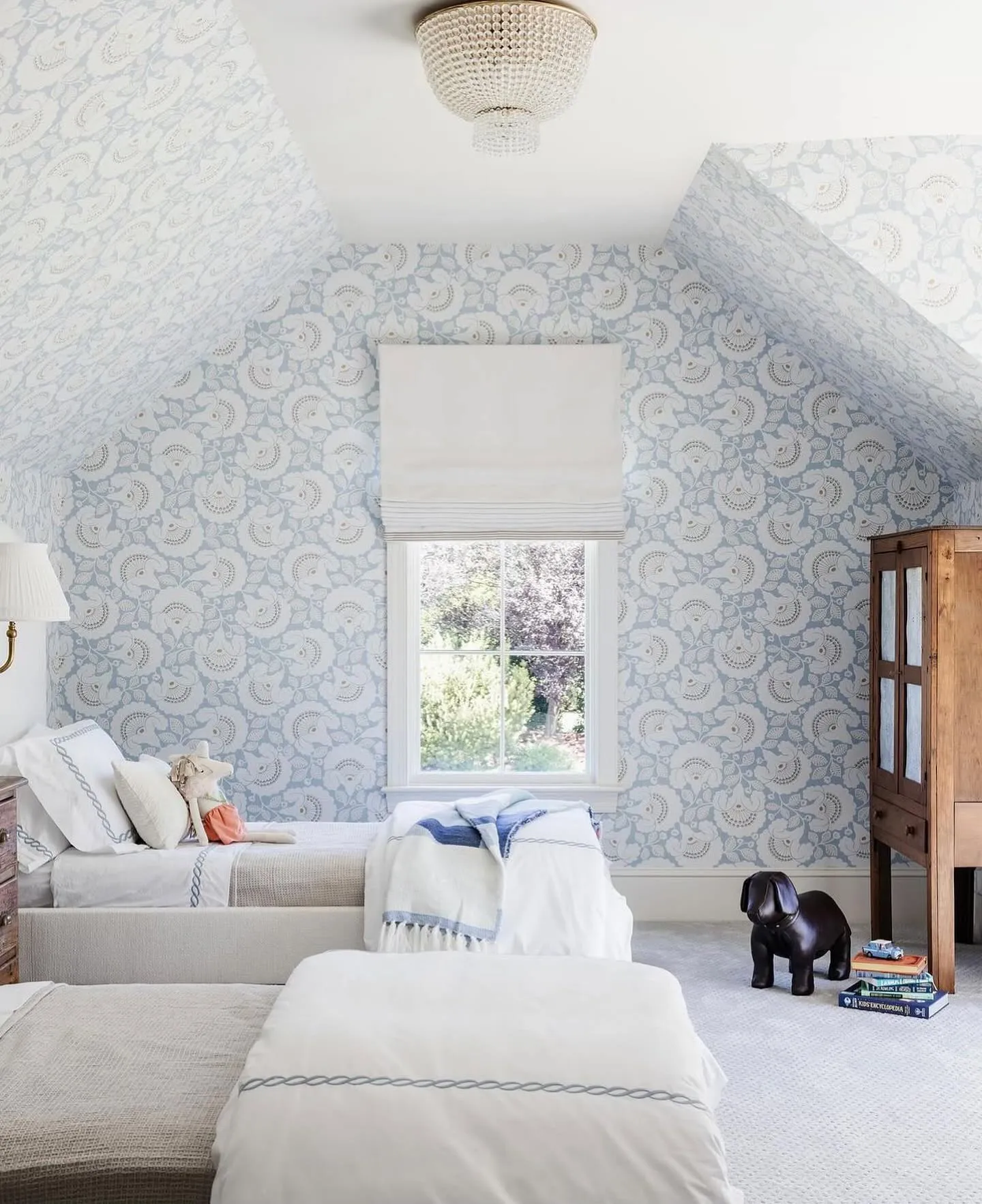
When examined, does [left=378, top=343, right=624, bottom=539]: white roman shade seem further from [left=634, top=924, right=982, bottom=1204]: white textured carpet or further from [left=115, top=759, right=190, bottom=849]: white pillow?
[left=634, top=924, right=982, bottom=1204]: white textured carpet

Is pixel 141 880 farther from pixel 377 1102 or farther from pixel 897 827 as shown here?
pixel 897 827

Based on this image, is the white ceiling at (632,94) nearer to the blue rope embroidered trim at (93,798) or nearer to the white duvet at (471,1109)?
the blue rope embroidered trim at (93,798)

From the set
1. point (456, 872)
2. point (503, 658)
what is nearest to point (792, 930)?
point (456, 872)

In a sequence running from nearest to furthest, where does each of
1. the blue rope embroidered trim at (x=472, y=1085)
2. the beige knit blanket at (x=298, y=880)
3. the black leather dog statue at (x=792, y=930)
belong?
the blue rope embroidered trim at (x=472, y=1085), the beige knit blanket at (x=298, y=880), the black leather dog statue at (x=792, y=930)

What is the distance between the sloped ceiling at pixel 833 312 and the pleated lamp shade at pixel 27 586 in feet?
7.58

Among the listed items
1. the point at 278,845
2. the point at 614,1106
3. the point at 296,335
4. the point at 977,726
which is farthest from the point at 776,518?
the point at 614,1106

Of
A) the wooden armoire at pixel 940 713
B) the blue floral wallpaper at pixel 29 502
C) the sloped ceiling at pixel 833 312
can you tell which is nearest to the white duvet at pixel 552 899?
the wooden armoire at pixel 940 713

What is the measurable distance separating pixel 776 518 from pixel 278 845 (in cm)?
Answer: 237

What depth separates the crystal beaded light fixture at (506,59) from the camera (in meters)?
2.68

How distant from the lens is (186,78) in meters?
2.87

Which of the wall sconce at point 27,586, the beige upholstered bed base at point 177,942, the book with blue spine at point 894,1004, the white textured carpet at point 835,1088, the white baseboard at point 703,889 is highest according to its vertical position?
the wall sconce at point 27,586

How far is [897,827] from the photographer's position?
436cm

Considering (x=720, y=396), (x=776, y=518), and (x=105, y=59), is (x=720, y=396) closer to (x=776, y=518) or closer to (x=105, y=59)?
(x=776, y=518)

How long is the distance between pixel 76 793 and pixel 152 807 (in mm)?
229
